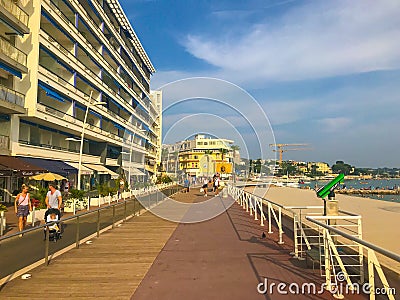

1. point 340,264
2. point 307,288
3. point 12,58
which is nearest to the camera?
point 340,264

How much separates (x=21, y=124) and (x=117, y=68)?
23.1 meters

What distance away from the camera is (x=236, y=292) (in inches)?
203

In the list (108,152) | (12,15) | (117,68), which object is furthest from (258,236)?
(117,68)

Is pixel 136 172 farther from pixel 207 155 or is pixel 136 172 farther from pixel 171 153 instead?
pixel 171 153

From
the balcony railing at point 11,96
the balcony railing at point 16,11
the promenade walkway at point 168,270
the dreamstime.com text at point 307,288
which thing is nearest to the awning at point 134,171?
the balcony railing at point 11,96

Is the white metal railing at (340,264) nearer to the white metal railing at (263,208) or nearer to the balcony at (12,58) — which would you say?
the white metal railing at (263,208)

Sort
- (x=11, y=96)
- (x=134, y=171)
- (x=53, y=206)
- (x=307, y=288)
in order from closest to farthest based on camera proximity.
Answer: (x=307, y=288)
(x=53, y=206)
(x=11, y=96)
(x=134, y=171)

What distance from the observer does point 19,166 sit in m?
21.6

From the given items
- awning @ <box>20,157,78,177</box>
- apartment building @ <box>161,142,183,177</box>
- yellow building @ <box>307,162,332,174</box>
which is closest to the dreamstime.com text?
apartment building @ <box>161,142,183,177</box>

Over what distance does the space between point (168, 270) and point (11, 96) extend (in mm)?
19955

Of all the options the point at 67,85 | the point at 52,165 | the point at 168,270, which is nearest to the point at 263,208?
the point at 168,270

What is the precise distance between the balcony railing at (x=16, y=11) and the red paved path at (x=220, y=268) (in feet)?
64.8

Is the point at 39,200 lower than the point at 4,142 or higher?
lower

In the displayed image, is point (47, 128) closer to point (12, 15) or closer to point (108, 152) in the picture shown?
point (12, 15)
